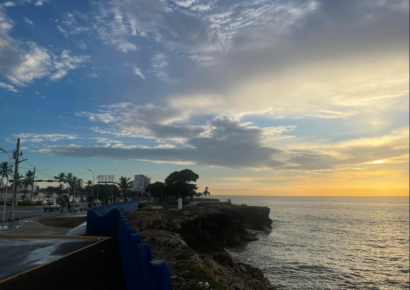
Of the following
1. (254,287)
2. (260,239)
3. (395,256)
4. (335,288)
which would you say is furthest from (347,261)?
(254,287)

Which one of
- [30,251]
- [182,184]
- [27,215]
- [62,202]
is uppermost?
[182,184]

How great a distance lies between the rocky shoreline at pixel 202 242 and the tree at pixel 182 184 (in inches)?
700

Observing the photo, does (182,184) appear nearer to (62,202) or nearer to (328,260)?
(62,202)

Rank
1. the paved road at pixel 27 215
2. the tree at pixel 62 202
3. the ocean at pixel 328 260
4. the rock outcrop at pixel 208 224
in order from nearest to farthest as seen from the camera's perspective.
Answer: the paved road at pixel 27 215 → the ocean at pixel 328 260 → the rock outcrop at pixel 208 224 → the tree at pixel 62 202

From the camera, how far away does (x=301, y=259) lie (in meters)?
33.8

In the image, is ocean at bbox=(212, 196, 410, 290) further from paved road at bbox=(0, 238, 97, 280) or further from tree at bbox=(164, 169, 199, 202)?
tree at bbox=(164, 169, 199, 202)

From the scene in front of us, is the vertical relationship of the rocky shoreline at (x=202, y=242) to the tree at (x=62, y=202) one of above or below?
below

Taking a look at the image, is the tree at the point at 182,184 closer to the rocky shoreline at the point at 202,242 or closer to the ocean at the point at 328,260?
the rocky shoreline at the point at 202,242

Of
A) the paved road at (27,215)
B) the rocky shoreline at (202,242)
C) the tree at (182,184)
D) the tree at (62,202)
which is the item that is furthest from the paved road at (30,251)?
the tree at (182,184)

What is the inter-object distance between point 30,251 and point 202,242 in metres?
22.4

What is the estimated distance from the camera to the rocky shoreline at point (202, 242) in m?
10.6

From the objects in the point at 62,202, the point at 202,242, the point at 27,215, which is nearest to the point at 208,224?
the point at 202,242

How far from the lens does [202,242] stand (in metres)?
33.1

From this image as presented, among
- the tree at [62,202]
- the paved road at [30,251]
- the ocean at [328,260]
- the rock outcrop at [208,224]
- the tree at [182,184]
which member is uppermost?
the tree at [182,184]
